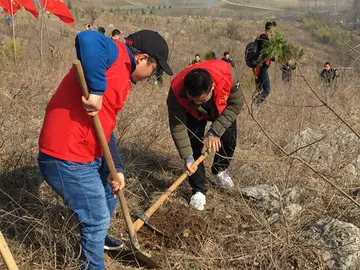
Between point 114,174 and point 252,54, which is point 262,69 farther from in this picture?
point 114,174

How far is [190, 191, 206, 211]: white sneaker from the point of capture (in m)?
3.12

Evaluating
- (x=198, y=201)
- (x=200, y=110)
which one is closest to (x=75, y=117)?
(x=200, y=110)

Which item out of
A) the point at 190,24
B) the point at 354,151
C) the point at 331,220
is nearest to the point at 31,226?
the point at 331,220

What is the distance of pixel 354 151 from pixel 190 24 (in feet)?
109

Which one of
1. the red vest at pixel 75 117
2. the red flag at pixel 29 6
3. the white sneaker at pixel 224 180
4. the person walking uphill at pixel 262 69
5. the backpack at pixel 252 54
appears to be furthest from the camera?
the red flag at pixel 29 6

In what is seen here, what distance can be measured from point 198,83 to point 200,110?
44cm

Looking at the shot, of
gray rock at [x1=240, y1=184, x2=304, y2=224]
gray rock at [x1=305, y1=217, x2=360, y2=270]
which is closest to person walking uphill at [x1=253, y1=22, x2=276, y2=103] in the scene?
gray rock at [x1=240, y1=184, x2=304, y2=224]

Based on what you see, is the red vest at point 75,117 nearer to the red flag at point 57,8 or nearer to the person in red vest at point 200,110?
the person in red vest at point 200,110

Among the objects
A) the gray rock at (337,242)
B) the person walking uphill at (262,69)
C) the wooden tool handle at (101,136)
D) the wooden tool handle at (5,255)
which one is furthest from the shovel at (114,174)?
the person walking uphill at (262,69)

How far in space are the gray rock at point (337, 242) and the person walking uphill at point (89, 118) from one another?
4.47 ft

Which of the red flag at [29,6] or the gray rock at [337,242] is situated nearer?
the gray rock at [337,242]

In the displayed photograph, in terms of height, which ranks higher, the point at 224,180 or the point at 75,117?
the point at 75,117

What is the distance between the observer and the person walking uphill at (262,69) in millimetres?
6372

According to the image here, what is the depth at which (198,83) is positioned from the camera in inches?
101
